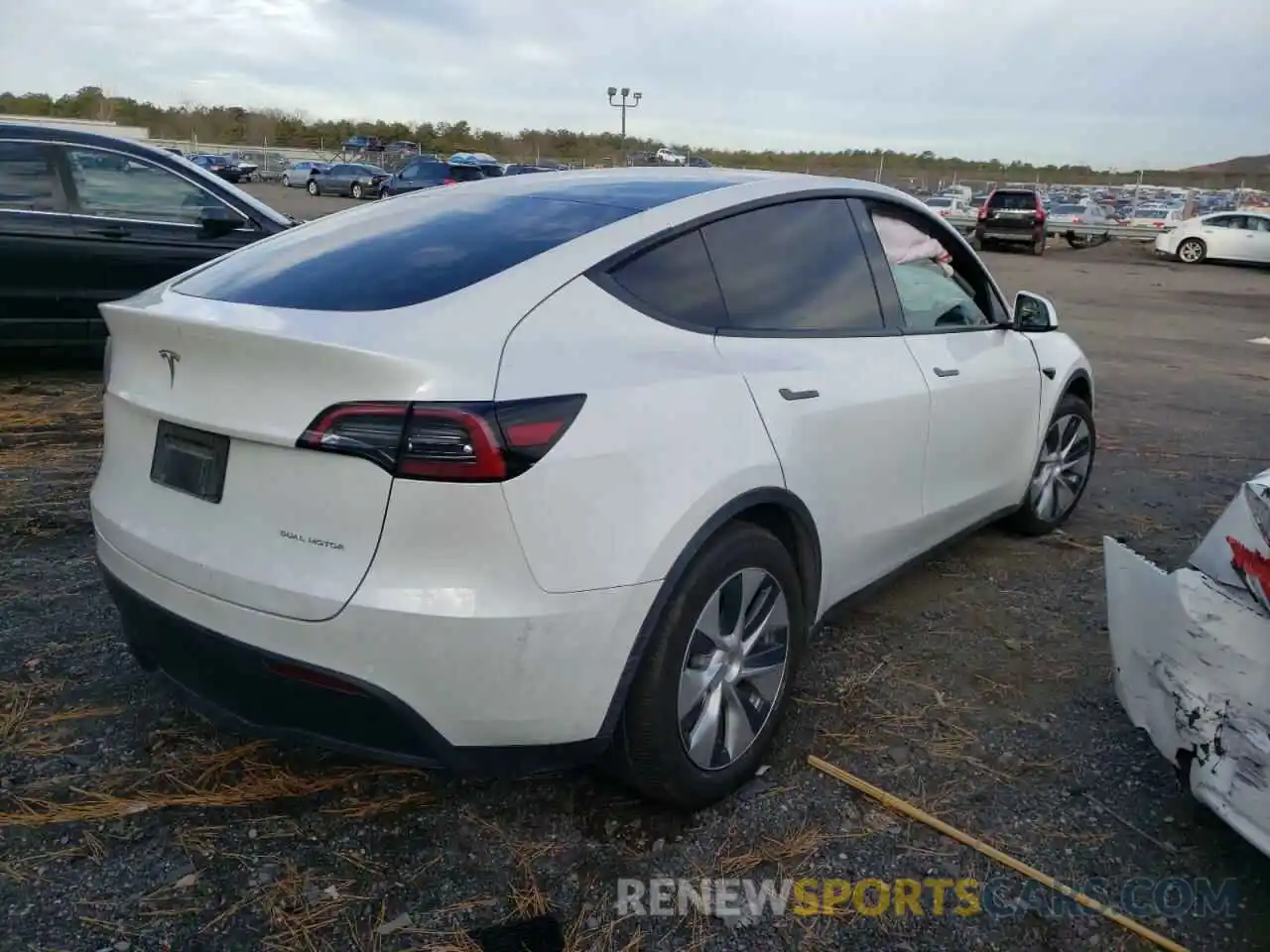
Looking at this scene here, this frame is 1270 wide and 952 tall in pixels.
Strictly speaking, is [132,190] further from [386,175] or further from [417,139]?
[417,139]

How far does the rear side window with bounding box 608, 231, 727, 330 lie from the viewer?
253 cm

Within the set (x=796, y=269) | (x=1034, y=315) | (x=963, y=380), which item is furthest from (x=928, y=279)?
(x=796, y=269)

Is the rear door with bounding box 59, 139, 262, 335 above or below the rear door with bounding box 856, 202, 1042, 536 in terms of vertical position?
above

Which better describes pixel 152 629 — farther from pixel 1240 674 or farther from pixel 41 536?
pixel 1240 674

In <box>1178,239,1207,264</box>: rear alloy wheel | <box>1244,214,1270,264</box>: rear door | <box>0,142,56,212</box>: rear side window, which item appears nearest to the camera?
<box>0,142,56,212</box>: rear side window

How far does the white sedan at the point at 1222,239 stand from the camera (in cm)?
2542

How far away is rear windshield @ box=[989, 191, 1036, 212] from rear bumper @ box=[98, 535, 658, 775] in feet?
89.8

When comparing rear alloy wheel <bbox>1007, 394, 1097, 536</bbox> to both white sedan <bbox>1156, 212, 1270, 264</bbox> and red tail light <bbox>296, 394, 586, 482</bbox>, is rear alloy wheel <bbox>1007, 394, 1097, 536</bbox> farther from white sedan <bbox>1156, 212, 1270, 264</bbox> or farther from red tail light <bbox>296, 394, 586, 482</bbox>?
white sedan <bbox>1156, 212, 1270, 264</bbox>

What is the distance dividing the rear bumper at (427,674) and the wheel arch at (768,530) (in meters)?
0.03

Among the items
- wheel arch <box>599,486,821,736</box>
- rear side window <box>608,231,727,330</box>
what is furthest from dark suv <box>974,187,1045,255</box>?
rear side window <box>608,231,727,330</box>

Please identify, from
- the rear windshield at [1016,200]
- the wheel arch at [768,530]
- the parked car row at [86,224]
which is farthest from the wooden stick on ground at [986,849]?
the rear windshield at [1016,200]

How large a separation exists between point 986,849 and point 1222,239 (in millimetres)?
28152

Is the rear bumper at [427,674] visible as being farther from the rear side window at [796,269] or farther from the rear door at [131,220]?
the rear door at [131,220]

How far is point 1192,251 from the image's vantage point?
87.1ft
